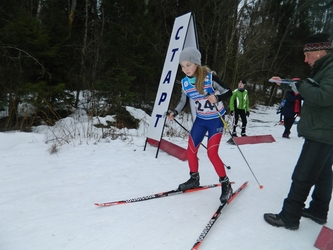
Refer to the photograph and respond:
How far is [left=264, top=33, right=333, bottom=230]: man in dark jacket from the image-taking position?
1961 millimetres

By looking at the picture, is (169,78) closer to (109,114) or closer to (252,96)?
(109,114)

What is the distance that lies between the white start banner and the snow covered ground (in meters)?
0.63

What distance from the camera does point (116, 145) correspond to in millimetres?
5027

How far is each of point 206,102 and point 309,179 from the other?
128cm

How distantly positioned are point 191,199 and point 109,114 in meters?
8.12

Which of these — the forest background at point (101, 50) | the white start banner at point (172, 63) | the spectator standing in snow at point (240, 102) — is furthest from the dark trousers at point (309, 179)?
the spectator standing in snow at point (240, 102)

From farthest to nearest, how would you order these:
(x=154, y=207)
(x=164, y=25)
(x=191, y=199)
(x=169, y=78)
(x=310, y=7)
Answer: (x=310, y=7), (x=164, y=25), (x=169, y=78), (x=191, y=199), (x=154, y=207)

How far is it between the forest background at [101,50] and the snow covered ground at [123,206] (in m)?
2.06

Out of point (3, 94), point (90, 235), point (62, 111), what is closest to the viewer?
point (90, 235)

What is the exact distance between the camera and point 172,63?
15.2 feet

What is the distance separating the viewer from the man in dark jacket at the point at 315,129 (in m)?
1.96

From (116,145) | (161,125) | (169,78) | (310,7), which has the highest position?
(310,7)

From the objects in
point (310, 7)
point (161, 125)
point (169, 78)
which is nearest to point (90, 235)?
point (161, 125)

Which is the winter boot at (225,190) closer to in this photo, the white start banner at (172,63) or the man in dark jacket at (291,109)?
the white start banner at (172,63)
